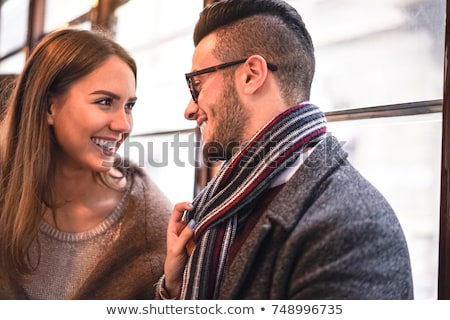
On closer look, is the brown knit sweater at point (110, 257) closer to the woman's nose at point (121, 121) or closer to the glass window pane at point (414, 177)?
the woman's nose at point (121, 121)

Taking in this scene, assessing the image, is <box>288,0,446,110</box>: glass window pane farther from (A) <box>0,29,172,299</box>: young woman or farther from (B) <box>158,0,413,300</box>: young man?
(A) <box>0,29,172,299</box>: young woman

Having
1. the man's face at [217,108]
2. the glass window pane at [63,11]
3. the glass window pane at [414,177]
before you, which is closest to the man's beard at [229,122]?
the man's face at [217,108]

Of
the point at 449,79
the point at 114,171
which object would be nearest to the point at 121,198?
the point at 114,171

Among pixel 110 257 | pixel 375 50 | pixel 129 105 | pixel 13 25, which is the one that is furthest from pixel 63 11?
pixel 375 50

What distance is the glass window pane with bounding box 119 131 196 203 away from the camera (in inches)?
40.8

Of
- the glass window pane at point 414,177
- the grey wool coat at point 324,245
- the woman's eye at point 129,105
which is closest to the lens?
the grey wool coat at point 324,245

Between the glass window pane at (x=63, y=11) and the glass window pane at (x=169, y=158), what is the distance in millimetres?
252

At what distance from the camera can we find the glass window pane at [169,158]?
104cm

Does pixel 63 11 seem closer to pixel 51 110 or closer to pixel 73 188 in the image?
pixel 51 110

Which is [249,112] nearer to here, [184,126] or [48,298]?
[184,126]

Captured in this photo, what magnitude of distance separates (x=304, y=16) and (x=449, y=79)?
267mm

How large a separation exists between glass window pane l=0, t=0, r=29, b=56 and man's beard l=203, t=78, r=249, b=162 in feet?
1.34

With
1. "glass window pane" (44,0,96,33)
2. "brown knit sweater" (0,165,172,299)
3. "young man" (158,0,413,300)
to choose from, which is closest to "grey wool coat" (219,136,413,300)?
"young man" (158,0,413,300)

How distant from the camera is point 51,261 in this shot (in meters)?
1.03
